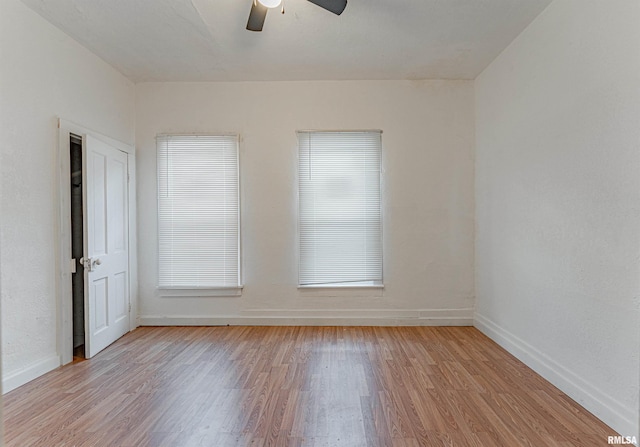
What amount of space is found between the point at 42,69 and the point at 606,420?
15.8 ft

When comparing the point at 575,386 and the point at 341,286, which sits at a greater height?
the point at 341,286

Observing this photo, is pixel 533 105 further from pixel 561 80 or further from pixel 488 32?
pixel 488 32

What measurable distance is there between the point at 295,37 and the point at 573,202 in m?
2.65

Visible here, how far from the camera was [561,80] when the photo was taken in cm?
284

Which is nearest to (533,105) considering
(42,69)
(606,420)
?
(606,420)

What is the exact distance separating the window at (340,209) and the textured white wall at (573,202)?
1.30m

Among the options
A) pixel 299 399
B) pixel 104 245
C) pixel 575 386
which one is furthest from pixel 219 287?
pixel 575 386

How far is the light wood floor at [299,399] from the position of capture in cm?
226

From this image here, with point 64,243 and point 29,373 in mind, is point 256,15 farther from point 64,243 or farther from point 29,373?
point 29,373

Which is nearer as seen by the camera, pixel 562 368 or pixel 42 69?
pixel 562 368

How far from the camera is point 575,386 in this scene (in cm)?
265

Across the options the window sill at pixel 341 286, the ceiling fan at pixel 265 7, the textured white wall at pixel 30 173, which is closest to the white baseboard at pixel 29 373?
the textured white wall at pixel 30 173

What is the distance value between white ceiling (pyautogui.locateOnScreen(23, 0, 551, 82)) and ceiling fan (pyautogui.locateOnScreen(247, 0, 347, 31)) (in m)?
0.18

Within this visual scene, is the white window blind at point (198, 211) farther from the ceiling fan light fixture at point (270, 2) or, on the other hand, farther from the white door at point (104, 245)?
the ceiling fan light fixture at point (270, 2)
